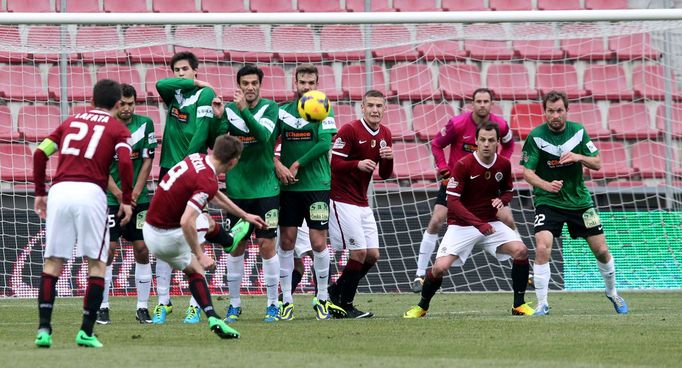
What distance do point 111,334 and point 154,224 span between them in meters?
0.97

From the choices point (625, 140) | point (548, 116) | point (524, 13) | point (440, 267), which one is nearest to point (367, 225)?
point (440, 267)

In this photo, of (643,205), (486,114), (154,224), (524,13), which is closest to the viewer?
(154,224)

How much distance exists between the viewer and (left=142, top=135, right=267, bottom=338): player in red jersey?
8.12 m

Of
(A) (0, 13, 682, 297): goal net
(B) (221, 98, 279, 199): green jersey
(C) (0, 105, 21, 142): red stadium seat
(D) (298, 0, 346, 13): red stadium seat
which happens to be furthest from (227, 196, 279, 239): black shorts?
(D) (298, 0, 346, 13): red stadium seat

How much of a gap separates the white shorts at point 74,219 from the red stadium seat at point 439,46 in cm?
783

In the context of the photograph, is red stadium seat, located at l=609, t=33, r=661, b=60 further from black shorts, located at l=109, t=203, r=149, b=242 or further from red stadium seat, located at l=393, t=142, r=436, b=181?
black shorts, located at l=109, t=203, r=149, b=242

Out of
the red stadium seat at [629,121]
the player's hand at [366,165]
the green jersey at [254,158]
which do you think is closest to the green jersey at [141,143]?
the green jersey at [254,158]

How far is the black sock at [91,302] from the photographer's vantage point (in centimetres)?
769

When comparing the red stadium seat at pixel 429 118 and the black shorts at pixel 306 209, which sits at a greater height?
the red stadium seat at pixel 429 118

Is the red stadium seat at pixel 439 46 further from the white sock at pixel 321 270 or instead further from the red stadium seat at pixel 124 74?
the white sock at pixel 321 270

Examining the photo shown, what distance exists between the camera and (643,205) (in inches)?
591

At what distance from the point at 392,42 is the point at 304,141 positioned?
4.36 m

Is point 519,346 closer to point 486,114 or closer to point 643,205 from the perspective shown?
point 486,114

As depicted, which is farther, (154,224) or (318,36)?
(318,36)
